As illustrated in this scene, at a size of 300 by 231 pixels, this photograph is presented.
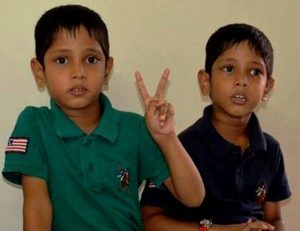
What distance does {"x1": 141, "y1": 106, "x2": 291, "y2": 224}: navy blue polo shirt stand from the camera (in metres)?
1.15

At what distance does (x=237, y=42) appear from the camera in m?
1.15

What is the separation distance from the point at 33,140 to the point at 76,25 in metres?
0.26

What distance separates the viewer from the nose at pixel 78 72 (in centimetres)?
99

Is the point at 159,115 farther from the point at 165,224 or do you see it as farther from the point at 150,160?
the point at 165,224

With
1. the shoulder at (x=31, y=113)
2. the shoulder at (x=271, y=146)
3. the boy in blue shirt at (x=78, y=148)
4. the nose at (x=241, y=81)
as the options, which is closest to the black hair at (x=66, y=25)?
the boy in blue shirt at (x=78, y=148)

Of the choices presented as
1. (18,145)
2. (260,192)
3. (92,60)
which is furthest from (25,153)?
(260,192)

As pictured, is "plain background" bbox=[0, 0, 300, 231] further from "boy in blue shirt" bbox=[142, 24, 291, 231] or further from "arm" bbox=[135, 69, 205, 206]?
"arm" bbox=[135, 69, 205, 206]

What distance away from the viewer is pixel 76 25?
40.1 inches

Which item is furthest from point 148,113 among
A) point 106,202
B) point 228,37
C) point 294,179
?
point 294,179

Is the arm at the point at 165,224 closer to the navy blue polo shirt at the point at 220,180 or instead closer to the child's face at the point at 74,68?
the navy blue polo shirt at the point at 220,180

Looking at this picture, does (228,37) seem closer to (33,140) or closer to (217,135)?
(217,135)

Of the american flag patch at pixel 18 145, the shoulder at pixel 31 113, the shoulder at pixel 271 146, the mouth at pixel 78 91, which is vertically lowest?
the shoulder at pixel 271 146

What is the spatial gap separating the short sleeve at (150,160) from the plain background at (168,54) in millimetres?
227

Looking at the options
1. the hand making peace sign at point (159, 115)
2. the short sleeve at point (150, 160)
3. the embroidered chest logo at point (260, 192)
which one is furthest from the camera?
the embroidered chest logo at point (260, 192)
